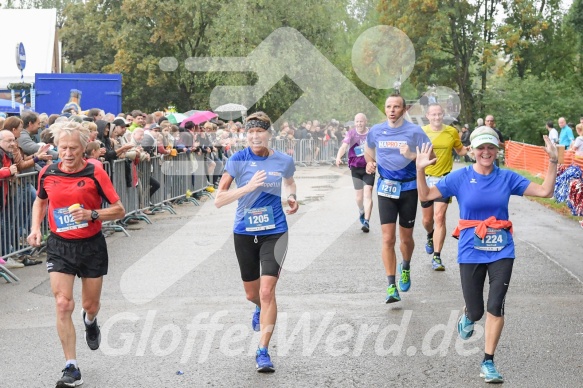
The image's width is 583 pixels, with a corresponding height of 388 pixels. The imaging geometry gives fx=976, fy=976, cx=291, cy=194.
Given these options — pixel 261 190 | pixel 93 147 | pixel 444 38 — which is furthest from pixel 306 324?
pixel 444 38

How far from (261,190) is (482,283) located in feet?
5.64

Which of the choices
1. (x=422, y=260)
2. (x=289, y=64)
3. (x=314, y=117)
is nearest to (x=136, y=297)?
(x=422, y=260)

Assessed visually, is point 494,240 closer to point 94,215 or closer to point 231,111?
point 94,215

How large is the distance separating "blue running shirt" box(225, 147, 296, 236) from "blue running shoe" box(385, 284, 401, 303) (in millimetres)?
2049

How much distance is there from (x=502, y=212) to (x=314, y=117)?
38.7 meters

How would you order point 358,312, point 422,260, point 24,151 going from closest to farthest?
point 358,312, point 422,260, point 24,151

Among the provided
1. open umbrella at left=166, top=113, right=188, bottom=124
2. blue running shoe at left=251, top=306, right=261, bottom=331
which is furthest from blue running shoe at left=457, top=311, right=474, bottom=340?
open umbrella at left=166, top=113, right=188, bottom=124

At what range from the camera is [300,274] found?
1080 centimetres

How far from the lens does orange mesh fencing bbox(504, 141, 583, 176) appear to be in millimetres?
29203

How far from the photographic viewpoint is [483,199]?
21.7 ft

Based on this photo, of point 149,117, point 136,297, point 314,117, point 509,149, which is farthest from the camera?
point 314,117

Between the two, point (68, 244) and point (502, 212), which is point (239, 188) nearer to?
point (68, 244)

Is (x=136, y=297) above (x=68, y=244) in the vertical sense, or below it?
below

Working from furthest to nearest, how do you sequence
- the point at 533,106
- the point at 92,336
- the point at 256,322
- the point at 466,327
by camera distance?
the point at 533,106 → the point at 256,322 → the point at 92,336 → the point at 466,327
